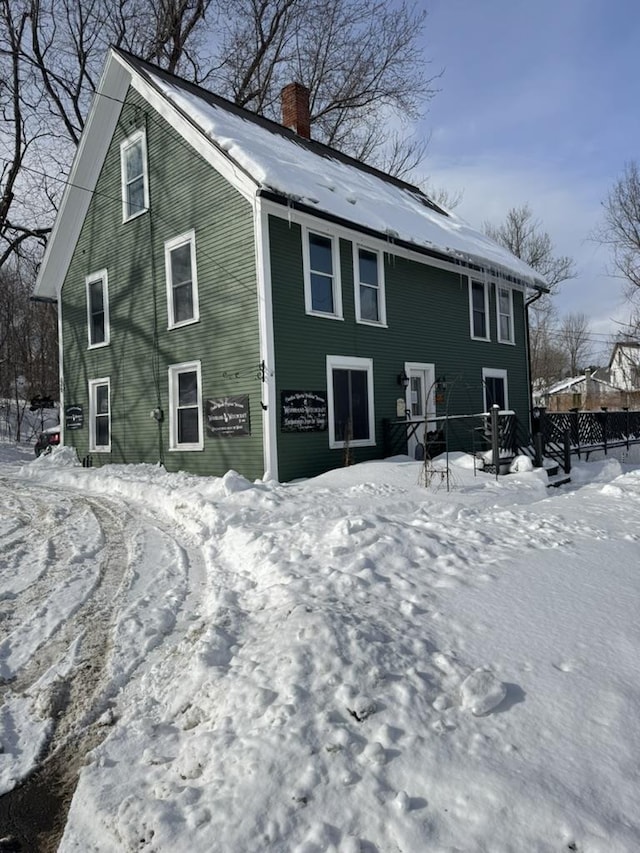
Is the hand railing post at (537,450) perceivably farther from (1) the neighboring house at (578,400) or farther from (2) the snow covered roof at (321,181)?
(1) the neighboring house at (578,400)

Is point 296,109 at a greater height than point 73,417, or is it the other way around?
point 296,109

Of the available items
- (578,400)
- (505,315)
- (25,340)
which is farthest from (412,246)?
(578,400)

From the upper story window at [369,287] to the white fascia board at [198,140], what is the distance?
2864 mm

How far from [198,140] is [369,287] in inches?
181

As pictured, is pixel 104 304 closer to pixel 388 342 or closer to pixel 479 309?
pixel 388 342

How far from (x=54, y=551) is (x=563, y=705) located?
522cm

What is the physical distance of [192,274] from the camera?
39.2 feet

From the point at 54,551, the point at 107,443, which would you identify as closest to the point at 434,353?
the point at 107,443

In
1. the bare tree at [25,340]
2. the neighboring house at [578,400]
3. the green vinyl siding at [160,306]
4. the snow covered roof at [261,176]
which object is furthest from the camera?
the neighboring house at [578,400]

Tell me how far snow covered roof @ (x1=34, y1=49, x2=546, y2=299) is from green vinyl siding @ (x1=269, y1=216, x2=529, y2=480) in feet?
2.37

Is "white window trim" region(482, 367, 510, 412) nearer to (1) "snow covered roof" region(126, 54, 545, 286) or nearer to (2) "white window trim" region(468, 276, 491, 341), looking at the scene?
(2) "white window trim" region(468, 276, 491, 341)

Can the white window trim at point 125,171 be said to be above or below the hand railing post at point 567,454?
above

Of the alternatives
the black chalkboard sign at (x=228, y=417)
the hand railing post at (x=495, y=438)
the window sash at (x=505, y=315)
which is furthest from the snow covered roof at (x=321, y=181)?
the hand railing post at (x=495, y=438)

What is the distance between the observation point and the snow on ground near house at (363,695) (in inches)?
84.8
